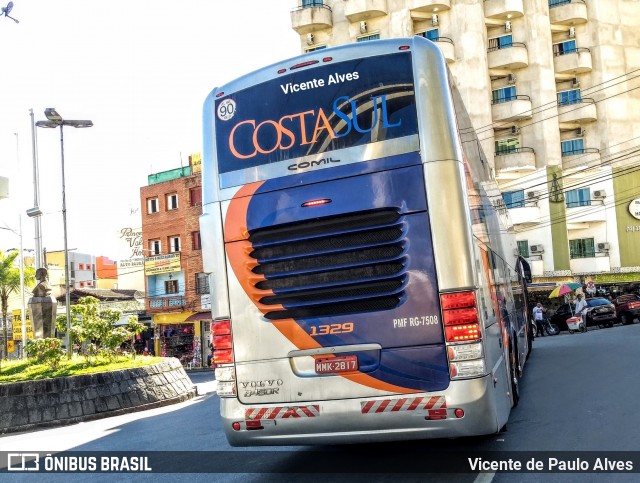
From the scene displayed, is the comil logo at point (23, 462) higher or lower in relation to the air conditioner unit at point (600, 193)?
lower

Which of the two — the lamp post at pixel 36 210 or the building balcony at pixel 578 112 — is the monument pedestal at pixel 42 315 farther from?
the building balcony at pixel 578 112

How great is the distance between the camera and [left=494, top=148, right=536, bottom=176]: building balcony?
156 ft

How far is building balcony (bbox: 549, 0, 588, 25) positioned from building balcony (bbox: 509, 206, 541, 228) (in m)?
13.5

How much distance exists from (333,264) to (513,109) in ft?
146

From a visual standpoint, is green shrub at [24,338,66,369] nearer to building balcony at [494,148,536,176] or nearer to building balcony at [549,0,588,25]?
building balcony at [494,148,536,176]

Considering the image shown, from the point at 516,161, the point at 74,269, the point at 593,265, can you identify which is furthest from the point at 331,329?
the point at 74,269

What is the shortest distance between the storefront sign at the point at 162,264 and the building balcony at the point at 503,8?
2693 cm

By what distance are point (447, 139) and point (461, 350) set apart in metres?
1.83

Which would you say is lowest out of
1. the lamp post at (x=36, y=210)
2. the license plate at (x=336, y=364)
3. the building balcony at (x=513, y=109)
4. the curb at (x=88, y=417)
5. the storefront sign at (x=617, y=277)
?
the curb at (x=88, y=417)

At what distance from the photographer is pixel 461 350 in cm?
613

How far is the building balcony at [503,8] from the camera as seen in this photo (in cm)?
4797

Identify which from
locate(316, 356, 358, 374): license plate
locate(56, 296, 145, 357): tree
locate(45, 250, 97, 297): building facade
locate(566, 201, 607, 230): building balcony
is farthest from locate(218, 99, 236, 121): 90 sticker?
locate(45, 250, 97, 297): building facade

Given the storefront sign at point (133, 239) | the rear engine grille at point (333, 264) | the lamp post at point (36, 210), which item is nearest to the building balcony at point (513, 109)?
the storefront sign at point (133, 239)

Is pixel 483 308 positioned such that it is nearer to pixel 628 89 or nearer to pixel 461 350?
pixel 461 350
